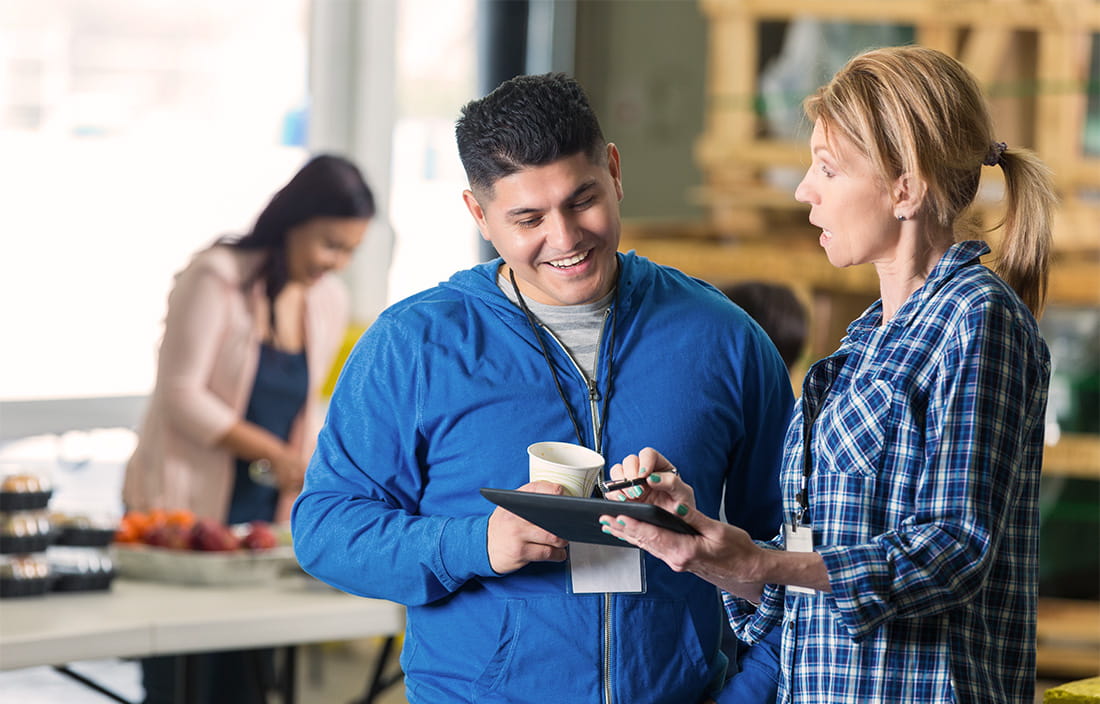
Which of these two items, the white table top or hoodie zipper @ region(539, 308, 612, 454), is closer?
hoodie zipper @ region(539, 308, 612, 454)

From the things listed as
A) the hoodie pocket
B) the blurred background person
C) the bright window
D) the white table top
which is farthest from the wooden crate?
the bright window

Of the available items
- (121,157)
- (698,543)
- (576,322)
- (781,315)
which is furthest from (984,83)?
(121,157)

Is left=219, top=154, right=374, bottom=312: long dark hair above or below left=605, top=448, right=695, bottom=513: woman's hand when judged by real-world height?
above

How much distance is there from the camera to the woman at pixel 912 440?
136 cm

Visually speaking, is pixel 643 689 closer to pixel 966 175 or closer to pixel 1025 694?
pixel 1025 694

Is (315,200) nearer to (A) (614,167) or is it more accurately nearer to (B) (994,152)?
(A) (614,167)

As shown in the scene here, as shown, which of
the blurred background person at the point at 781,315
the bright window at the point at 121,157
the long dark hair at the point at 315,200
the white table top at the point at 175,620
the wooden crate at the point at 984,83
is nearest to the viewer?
the white table top at the point at 175,620

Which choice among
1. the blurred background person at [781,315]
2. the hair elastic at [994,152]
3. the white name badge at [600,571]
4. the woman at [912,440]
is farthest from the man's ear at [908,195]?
the blurred background person at [781,315]

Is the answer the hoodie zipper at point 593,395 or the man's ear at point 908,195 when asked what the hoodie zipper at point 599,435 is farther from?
the man's ear at point 908,195

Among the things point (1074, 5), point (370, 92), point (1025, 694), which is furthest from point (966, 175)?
point (370, 92)

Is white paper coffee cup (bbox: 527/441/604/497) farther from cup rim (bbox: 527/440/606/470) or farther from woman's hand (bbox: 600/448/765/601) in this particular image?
woman's hand (bbox: 600/448/765/601)

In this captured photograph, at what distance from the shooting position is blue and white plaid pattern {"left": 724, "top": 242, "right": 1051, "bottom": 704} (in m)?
1.36

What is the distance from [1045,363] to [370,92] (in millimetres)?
5292

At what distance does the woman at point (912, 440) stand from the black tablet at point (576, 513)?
2cm
